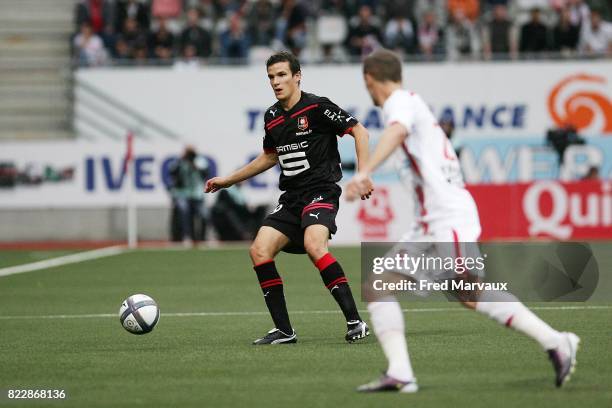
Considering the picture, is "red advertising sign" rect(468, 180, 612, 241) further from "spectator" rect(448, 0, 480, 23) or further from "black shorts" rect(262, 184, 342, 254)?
"black shorts" rect(262, 184, 342, 254)

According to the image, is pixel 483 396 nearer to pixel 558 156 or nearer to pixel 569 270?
pixel 569 270

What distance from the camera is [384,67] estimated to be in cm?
726

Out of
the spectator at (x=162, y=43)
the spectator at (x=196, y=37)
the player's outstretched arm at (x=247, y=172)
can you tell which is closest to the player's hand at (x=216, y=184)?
the player's outstretched arm at (x=247, y=172)

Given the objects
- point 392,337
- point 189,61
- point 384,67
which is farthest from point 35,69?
point 392,337

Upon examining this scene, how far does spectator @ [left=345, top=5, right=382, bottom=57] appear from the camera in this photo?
25.9 metres

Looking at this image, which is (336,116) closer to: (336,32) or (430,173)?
(430,173)

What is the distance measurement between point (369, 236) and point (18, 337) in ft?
43.8

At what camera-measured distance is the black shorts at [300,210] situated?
973cm

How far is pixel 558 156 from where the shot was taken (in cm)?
2469

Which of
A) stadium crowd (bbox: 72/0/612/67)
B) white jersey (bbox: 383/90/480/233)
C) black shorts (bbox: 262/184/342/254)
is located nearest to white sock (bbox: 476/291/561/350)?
white jersey (bbox: 383/90/480/233)

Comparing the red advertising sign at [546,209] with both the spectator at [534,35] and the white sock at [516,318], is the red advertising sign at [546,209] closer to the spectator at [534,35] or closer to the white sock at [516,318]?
the spectator at [534,35]

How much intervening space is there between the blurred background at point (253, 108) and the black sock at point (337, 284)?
13.5 metres

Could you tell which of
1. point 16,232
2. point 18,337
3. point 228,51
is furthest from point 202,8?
point 18,337

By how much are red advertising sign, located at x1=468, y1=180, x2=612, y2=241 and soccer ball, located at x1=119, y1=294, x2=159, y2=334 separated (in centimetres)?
1339
